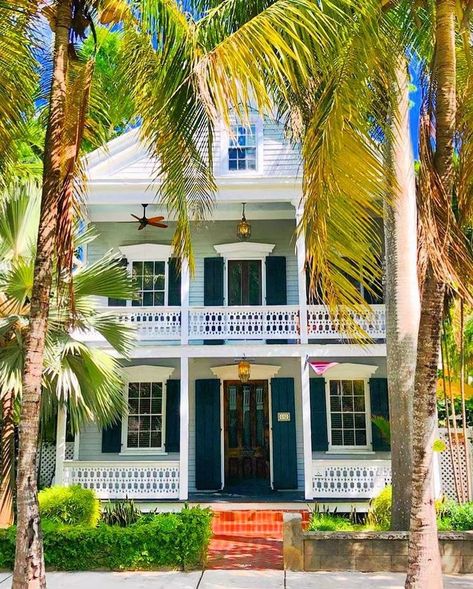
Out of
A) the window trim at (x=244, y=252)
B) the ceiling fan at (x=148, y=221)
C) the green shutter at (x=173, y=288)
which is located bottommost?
the green shutter at (x=173, y=288)

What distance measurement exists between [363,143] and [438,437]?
27.4 ft

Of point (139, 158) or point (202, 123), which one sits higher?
point (139, 158)

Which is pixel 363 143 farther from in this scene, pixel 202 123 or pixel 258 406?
pixel 258 406

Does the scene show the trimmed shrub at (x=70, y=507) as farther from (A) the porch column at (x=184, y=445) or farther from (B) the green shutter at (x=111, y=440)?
(B) the green shutter at (x=111, y=440)

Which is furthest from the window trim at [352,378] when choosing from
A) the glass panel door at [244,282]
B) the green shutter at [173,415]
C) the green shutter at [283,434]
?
the green shutter at [173,415]

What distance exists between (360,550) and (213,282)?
26.5 ft

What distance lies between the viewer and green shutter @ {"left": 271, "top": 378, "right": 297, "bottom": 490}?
13.1 metres

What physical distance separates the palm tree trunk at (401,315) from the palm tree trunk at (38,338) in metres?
4.58

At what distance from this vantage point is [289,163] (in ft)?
44.7

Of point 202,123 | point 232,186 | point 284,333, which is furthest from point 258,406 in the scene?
point 202,123

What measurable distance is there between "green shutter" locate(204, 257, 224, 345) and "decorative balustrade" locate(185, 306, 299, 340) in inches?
41.7

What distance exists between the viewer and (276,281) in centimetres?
1427

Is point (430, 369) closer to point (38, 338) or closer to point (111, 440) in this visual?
point (38, 338)

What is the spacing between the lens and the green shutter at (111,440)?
44.6 ft
